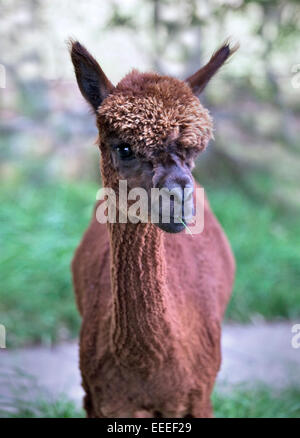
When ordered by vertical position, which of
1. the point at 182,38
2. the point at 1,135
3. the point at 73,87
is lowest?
the point at 1,135

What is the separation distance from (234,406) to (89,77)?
2.09m

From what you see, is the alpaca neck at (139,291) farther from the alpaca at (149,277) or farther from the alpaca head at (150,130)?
the alpaca head at (150,130)

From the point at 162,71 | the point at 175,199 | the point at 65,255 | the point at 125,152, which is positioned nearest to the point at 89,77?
the point at 125,152

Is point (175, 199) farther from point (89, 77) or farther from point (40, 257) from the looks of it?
point (40, 257)

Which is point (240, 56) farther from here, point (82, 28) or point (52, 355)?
point (52, 355)

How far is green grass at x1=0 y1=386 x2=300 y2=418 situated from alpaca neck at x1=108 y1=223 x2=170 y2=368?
1.25 m

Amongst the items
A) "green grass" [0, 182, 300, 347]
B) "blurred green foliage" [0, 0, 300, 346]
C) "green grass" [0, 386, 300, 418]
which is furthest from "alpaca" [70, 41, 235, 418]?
"blurred green foliage" [0, 0, 300, 346]

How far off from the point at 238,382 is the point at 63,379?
42.4 inches

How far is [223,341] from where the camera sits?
12.5ft

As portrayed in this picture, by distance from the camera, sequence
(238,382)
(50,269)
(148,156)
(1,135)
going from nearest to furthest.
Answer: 1. (148,156)
2. (238,382)
3. (50,269)
4. (1,135)

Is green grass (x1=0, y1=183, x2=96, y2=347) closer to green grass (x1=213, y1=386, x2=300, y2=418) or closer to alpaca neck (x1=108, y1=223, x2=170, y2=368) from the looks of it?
green grass (x1=213, y1=386, x2=300, y2=418)

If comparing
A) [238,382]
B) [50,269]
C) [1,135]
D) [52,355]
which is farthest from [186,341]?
[1,135]

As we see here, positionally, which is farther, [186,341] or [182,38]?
[182,38]

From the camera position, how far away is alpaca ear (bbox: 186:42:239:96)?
1874mm
